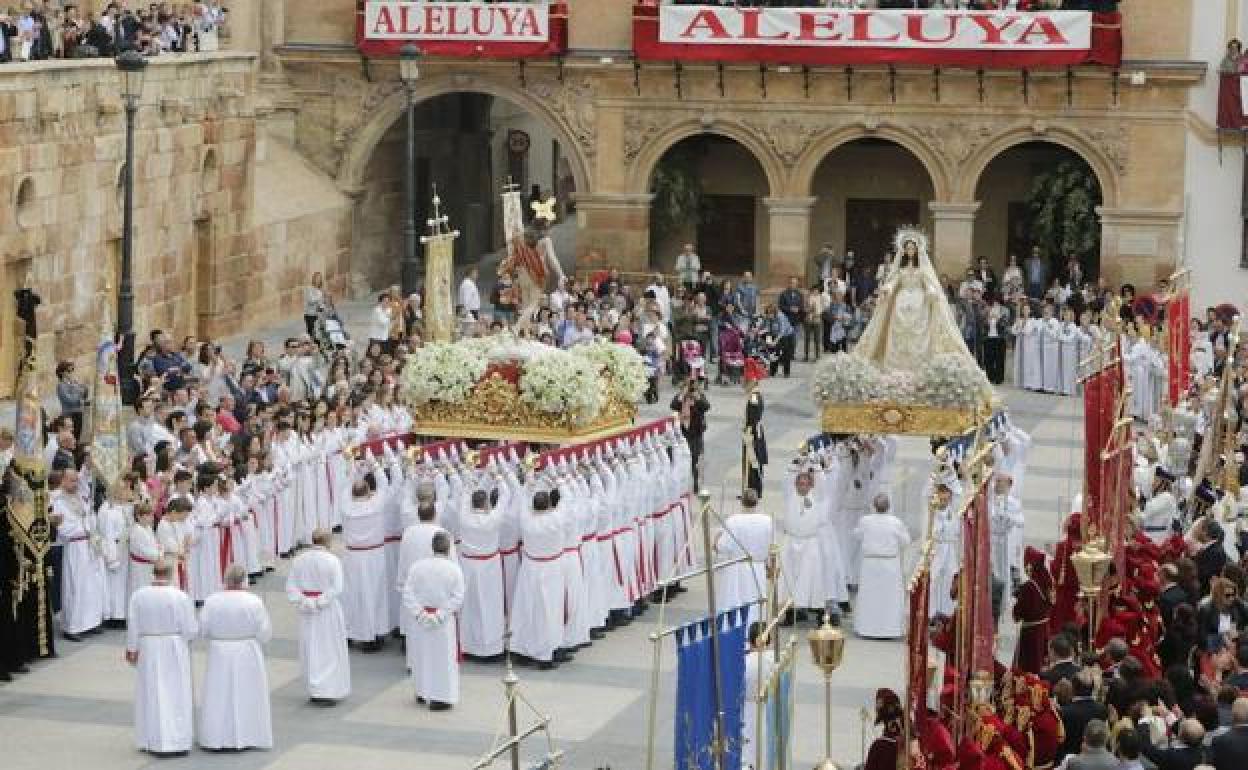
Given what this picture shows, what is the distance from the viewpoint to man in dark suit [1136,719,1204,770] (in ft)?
54.1

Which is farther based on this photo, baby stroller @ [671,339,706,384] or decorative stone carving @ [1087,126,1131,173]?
decorative stone carving @ [1087,126,1131,173]

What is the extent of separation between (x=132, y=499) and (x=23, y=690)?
238cm

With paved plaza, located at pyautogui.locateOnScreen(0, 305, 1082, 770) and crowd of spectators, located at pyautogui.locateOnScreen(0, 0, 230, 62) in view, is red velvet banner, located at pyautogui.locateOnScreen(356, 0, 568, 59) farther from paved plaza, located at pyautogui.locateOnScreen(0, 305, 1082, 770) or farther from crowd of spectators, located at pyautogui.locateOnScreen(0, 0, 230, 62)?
paved plaza, located at pyautogui.locateOnScreen(0, 305, 1082, 770)

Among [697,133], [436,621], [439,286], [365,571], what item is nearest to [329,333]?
[439,286]

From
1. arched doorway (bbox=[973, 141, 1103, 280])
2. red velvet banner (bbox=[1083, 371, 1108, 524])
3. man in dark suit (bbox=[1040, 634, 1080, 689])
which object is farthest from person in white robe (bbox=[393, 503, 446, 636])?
arched doorway (bbox=[973, 141, 1103, 280])

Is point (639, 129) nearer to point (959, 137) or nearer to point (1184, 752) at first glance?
point (959, 137)

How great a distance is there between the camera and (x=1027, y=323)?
40500 millimetres

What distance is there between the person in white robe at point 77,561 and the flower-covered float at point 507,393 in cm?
343

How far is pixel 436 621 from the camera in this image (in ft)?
71.4

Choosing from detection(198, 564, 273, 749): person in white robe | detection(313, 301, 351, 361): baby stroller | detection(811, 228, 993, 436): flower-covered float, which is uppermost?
detection(811, 228, 993, 436): flower-covered float

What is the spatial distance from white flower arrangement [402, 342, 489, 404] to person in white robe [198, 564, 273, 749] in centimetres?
549

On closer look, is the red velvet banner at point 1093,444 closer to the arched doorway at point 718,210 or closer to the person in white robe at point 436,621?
the person in white robe at point 436,621


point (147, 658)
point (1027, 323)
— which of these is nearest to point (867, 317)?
point (1027, 323)

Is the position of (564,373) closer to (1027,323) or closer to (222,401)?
(222,401)
